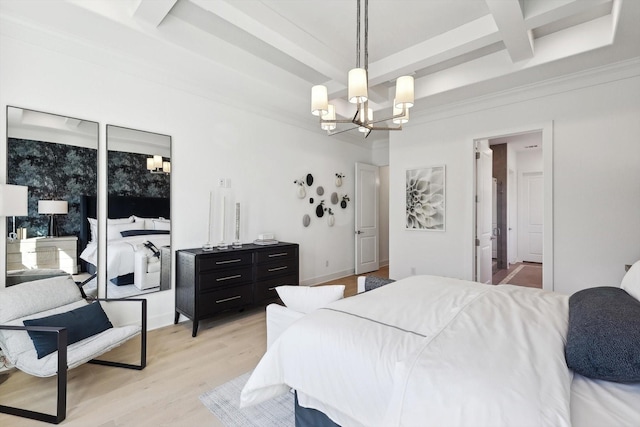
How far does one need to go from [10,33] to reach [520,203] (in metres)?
8.94

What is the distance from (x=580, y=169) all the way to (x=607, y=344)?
3.02 meters

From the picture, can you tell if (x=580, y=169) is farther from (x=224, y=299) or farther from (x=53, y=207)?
(x=53, y=207)

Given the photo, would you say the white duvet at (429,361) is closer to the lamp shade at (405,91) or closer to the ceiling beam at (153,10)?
the lamp shade at (405,91)

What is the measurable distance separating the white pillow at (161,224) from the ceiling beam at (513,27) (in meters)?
3.51

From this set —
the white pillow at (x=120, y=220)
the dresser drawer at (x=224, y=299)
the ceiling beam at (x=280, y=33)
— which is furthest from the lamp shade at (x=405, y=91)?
the white pillow at (x=120, y=220)

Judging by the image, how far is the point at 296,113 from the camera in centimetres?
440

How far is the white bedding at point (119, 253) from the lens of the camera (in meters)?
2.73

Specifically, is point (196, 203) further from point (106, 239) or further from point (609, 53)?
point (609, 53)

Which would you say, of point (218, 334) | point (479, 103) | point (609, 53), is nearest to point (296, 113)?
point (479, 103)

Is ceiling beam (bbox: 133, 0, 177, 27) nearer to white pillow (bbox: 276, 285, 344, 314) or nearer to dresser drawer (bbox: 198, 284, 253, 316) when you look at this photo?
white pillow (bbox: 276, 285, 344, 314)

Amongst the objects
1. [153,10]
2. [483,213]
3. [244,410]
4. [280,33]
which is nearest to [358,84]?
[280,33]

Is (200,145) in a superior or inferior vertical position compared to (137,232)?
superior

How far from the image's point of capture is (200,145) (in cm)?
350

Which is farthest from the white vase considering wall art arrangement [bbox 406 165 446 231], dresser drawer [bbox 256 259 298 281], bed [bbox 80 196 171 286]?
bed [bbox 80 196 171 286]
